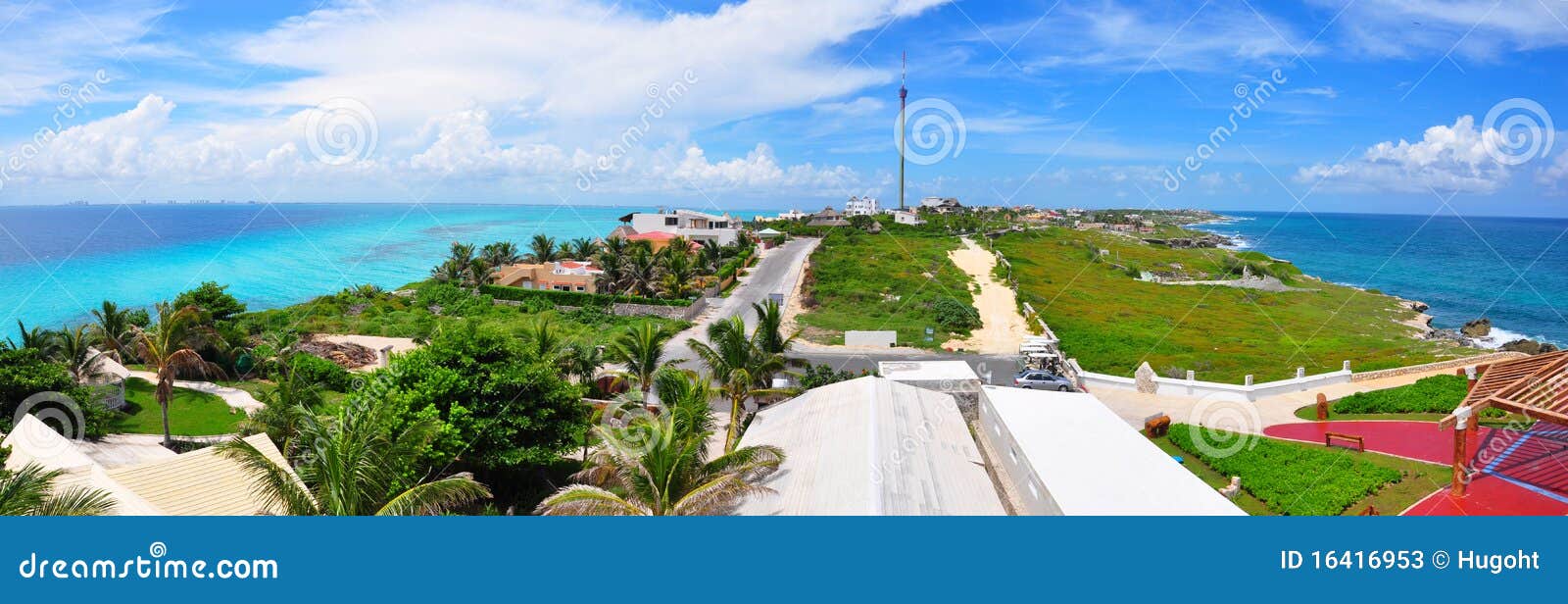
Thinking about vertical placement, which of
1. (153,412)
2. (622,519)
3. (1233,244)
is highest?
(1233,244)

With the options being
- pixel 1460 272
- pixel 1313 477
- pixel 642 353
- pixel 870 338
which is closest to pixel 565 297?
pixel 870 338

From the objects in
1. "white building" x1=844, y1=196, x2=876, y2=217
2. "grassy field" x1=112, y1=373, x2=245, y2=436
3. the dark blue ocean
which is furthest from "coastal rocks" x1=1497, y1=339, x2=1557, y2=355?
"white building" x1=844, y1=196, x2=876, y2=217

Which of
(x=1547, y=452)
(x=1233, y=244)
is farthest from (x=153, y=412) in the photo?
(x=1233, y=244)

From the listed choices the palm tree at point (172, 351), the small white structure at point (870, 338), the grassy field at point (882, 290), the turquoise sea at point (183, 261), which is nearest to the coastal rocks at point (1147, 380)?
the grassy field at point (882, 290)

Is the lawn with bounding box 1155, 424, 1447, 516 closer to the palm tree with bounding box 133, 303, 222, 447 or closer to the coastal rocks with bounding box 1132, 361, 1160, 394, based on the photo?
the coastal rocks with bounding box 1132, 361, 1160, 394

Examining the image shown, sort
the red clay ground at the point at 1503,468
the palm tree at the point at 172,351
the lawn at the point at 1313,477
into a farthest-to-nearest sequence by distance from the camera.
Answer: the palm tree at the point at 172,351 < the lawn at the point at 1313,477 < the red clay ground at the point at 1503,468

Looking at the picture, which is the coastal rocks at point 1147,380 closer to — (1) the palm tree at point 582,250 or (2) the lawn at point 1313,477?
(2) the lawn at point 1313,477

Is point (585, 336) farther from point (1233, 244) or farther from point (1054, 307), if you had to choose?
point (1233, 244)

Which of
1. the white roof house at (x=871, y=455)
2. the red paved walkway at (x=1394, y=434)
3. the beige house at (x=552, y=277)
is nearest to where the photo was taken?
the white roof house at (x=871, y=455)
